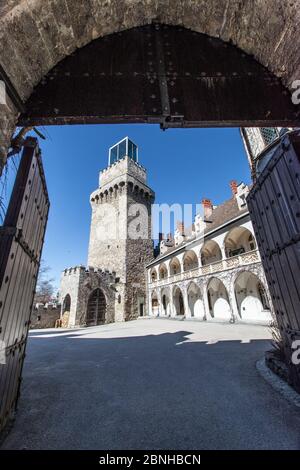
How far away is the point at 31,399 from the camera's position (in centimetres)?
281

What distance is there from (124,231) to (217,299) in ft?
43.6

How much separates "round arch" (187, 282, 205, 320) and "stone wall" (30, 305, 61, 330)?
529 inches

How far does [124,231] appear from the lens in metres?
26.1

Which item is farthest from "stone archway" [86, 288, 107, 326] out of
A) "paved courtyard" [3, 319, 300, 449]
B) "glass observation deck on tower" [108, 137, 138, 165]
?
"glass observation deck on tower" [108, 137, 138, 165]

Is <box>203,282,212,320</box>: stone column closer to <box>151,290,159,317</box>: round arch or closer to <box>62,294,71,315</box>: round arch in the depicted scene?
<box>151,290,159,317</box>: round arch

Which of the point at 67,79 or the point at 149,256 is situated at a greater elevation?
the point at 149,256

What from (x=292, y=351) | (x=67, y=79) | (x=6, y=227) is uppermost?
(x=67, y=79)

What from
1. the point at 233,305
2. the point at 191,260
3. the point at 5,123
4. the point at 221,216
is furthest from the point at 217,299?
the point at 5,123

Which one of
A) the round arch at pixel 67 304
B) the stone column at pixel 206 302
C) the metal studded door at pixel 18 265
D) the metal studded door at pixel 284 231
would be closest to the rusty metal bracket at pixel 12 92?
the metal studded door at pixel 18 265

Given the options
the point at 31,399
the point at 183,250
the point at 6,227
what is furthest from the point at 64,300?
the point at 6,227

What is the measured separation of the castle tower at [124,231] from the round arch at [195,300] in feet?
21.8

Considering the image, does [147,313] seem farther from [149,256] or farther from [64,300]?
[64,300]

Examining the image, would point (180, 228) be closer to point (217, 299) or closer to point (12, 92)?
point (217, 299)
